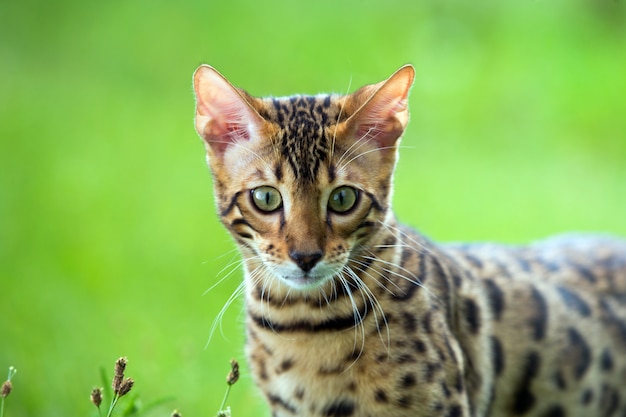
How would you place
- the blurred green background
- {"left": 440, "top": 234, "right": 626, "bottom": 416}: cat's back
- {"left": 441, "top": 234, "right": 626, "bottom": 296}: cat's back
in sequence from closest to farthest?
{"left": 440, "top": 234, "right": 626, "bottom": 416}: cat's back, {"left": 441, "top": 234, "right": 626, "bottom": 296}: cat's back, the blurred green background

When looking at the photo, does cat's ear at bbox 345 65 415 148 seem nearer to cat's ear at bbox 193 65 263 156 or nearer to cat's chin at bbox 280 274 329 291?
cat's ear at bbox 193 65 263 156

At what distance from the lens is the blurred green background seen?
5.25 meters

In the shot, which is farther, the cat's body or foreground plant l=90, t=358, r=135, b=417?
the cat's body

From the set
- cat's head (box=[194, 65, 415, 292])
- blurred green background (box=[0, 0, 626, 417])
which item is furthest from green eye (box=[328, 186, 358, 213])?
blurred green background (box=[0, 0, 626, 417])

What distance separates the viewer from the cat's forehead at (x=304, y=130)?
285 centimetres

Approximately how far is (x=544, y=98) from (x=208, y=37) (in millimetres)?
2826

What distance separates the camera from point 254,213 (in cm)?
288

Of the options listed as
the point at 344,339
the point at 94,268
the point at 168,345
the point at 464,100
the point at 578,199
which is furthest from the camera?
the point at 464,100

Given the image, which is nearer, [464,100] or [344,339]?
[344,339]

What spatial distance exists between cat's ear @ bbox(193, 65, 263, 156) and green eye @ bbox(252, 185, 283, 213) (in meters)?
0.21

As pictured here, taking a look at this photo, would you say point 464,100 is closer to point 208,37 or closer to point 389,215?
point 208,37

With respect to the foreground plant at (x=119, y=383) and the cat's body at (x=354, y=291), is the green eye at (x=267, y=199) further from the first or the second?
the foreground plant at (x=119, y=383)

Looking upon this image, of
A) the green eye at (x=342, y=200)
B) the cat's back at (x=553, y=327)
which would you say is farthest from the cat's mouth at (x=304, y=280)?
the cat's back at (x=553, y=327)

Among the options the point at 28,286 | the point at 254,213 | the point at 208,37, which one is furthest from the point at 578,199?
the point at 254,213
